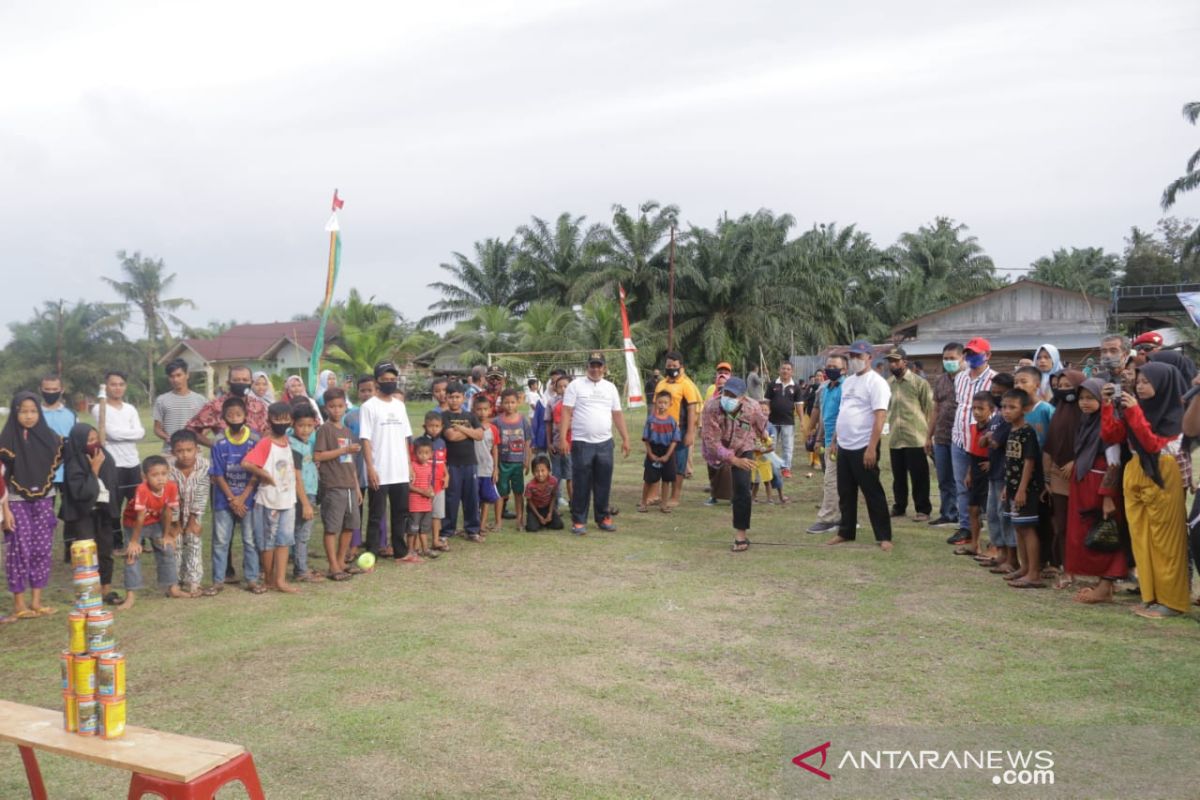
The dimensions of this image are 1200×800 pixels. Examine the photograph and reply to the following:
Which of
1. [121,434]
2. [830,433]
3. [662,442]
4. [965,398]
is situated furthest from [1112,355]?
[121,434]

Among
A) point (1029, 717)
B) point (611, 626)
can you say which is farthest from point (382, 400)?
point (1029, 717)

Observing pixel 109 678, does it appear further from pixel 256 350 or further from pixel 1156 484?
pixel 256 350

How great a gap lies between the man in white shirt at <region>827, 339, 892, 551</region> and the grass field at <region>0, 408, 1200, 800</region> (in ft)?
2.08

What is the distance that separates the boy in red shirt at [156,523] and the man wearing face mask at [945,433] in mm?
7080

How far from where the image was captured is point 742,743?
13.7ft

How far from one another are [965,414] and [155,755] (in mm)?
7355

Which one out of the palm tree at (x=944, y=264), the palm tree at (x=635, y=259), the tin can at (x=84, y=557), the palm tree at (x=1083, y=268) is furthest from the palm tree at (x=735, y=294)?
the tin can at (x=84, y=557)

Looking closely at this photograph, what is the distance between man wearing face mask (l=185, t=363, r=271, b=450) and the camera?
26.9 ft

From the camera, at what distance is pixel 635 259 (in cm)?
3953

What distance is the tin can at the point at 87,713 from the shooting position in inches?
133

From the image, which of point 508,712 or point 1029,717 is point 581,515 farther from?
point 1029,717

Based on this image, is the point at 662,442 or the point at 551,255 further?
the point at 551,255

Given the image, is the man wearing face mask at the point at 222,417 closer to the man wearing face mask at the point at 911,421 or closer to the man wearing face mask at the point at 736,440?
the man wearing face mask at the point at 736,440

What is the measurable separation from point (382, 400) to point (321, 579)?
1.65 m
